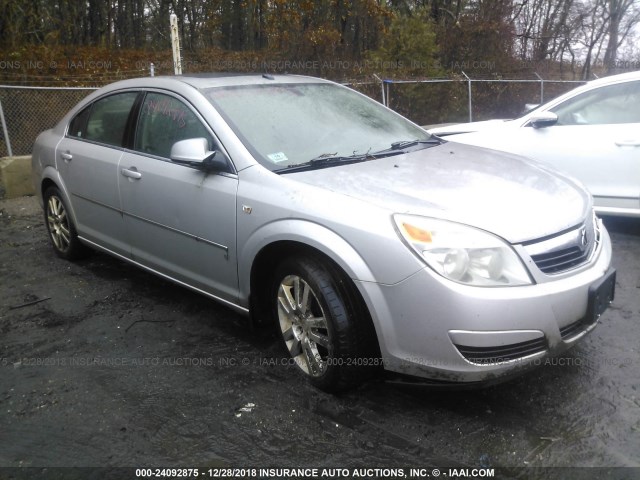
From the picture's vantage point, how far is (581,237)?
3.05m

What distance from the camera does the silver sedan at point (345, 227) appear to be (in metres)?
2.70

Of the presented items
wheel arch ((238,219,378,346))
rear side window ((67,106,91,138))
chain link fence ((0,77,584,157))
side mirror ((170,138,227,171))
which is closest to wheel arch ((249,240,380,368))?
wheel arch ((238,219,378,346))

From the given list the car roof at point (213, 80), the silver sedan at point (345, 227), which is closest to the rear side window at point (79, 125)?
the silver sedan at point (345, 227)

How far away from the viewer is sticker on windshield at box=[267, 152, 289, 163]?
11.5 feet

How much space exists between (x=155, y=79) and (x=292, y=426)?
2689mm

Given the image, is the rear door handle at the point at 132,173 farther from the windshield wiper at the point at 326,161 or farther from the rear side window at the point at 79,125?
the windshield wiper at the point at 326,161

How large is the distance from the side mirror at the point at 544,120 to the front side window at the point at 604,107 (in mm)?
153

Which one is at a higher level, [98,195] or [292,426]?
[98,195]

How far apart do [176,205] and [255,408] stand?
1411 millimetres

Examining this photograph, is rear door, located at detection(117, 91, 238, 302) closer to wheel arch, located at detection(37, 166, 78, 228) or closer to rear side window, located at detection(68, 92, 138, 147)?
rear side window, located at detection(68, 92, 138, 147)

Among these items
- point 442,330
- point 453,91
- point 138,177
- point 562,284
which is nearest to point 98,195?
point 138,177

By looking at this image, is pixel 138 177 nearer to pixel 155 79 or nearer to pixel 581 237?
pixel 155 79

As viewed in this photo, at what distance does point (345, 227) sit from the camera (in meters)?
2.91

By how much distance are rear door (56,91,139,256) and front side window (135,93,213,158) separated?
21 centimetres
